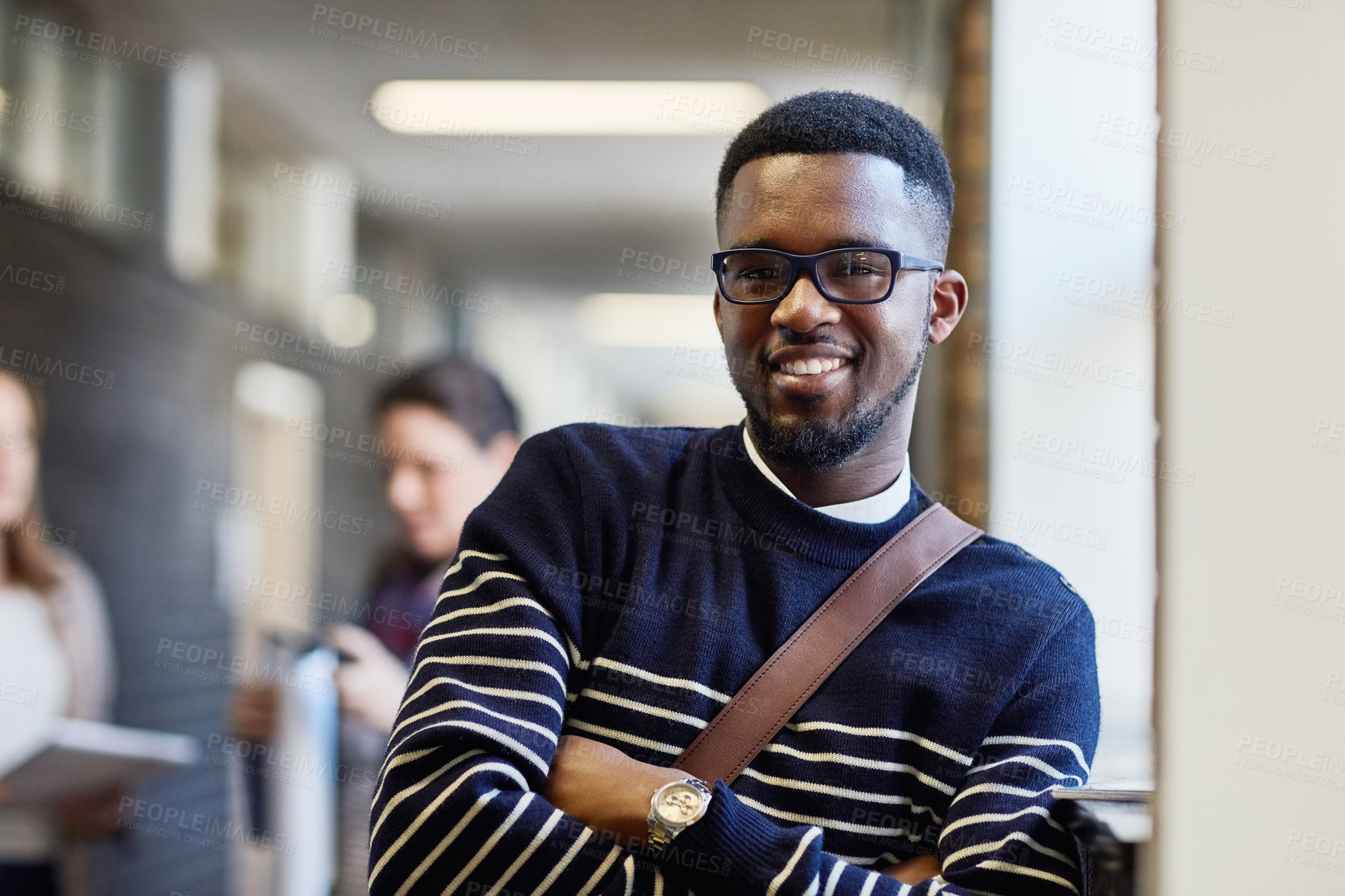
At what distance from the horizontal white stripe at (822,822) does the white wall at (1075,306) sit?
1.93 meters

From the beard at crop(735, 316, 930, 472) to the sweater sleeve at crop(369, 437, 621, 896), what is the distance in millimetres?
254

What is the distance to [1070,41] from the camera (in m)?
3.29

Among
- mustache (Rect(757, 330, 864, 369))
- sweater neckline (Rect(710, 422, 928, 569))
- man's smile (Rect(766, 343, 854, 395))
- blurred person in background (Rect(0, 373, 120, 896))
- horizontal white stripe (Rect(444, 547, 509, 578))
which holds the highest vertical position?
mustache (Rect(757, 330, 864, 369))

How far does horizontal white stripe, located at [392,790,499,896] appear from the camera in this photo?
115cm

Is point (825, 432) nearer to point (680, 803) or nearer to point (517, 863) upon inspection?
point (680, 803)

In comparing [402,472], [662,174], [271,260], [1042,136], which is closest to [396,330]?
[271,260]

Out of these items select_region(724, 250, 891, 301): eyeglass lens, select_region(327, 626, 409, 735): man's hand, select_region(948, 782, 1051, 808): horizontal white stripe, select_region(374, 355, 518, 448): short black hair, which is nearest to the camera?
select_region(948, 782, 1051, 808): horizontal white stripe

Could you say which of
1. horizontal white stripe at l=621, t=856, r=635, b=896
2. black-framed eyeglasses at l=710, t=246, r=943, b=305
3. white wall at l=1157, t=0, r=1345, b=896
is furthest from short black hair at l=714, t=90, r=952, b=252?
horizontal white stripe at l=621, t=856, r=635, b=896

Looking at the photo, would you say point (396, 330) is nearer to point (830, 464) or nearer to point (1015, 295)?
point (1015, 295)

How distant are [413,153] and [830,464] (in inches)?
198

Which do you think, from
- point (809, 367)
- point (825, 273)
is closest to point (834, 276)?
point (825, 273)

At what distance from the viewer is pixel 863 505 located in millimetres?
1460

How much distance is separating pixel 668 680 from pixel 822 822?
23 cm

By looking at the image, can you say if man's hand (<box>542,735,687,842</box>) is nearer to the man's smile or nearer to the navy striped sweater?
Result: the navy striped sweater
